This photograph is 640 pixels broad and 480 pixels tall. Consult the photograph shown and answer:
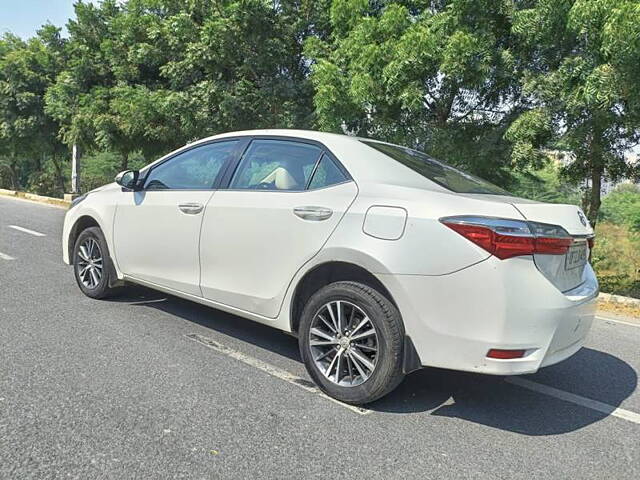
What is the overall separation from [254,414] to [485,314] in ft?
4.57

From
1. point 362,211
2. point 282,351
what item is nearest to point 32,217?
point 282,351

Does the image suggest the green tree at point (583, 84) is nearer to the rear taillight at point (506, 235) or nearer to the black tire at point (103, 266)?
the rear taillight at point (506, 235)

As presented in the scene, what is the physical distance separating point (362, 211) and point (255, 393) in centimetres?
130

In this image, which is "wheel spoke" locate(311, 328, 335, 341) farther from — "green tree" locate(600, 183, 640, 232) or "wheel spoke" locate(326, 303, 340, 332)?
"green tree" locate(600, 183, 640, 232)

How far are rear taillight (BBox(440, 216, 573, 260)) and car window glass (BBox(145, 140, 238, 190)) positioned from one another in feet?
6.67

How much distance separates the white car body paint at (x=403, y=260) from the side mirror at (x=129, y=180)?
748mm

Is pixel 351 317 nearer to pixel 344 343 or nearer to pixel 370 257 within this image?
pixel 344 343

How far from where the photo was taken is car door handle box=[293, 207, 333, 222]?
11.0 ft

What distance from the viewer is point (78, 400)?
10.2 ft

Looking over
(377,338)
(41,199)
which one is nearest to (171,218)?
(377,338)

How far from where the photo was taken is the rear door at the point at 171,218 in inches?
164

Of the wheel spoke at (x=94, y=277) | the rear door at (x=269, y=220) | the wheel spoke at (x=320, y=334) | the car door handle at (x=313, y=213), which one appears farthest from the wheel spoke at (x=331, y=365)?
the wheel spoke at (x=94, y=277)

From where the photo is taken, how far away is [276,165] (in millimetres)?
3887

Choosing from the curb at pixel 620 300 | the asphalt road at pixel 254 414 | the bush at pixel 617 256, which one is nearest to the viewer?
the asphalt road at pixel 254 414
